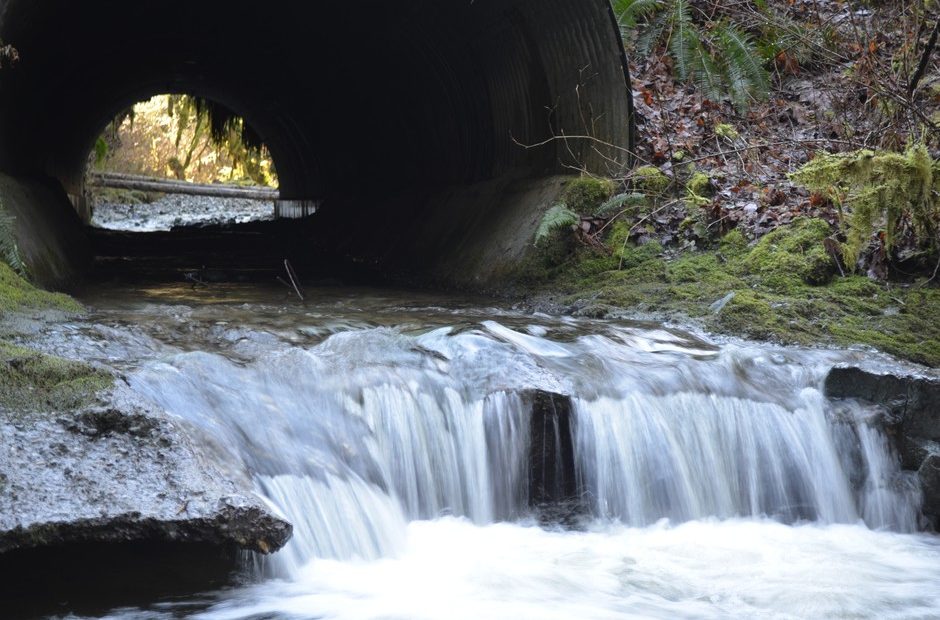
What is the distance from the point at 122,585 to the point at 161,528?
35 centimetres

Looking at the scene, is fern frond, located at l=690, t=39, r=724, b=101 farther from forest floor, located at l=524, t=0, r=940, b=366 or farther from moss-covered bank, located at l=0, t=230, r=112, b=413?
moss-covered bank, located at l=0, t=230, r=112, b=413

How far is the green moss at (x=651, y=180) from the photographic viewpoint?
8.51m

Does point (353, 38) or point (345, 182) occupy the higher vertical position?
point (353, 38)

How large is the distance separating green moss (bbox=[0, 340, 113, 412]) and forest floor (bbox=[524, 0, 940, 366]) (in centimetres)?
401

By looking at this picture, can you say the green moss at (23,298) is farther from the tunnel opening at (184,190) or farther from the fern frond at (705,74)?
the tunnel opening at (184,190)

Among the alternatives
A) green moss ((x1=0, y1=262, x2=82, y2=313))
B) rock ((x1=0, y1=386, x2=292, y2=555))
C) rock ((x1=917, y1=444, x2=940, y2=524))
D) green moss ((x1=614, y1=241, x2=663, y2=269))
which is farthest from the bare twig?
green moss ((x1=0, y1=262, x2=82, y2=313))

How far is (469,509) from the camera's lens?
15.5 feet

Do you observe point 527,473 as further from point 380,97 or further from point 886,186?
point 380,97

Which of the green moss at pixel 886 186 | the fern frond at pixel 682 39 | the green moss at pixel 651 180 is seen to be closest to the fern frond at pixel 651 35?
the fern frond at pixel 682 39

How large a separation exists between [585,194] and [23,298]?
14.7ft

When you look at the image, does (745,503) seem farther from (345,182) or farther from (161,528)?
(345,182)

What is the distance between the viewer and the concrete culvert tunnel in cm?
859

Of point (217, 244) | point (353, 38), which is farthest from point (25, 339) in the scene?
point (217, 244)

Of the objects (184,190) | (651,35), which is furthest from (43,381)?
(184,190)
